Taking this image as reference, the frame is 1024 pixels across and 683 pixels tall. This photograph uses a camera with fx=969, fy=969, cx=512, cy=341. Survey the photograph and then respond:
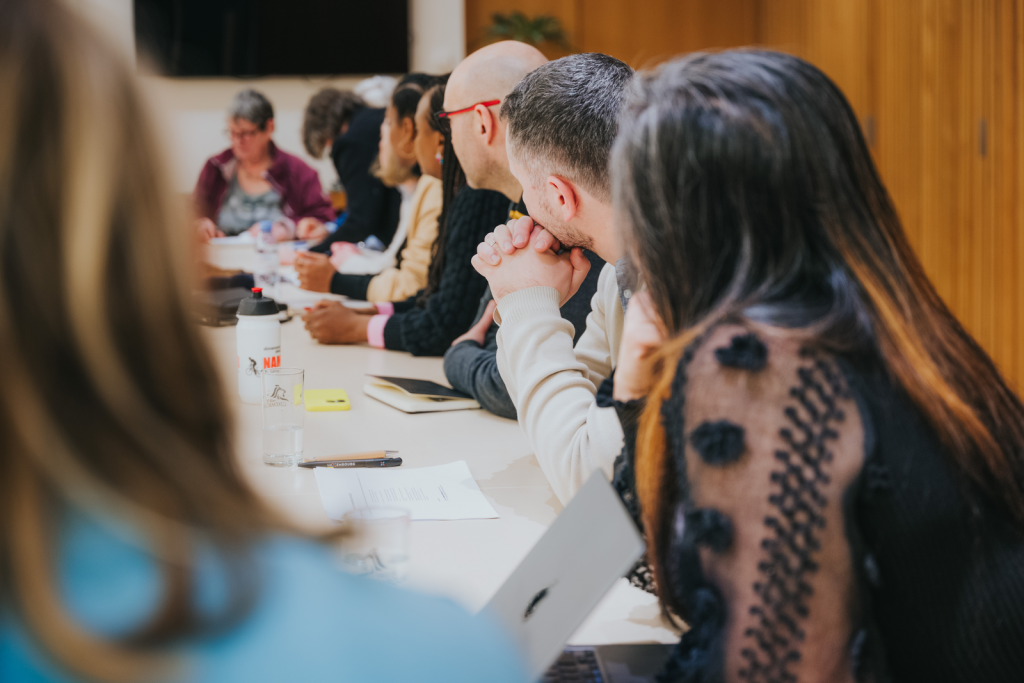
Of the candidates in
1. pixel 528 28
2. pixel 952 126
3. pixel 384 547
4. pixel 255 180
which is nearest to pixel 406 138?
pixel 255 180

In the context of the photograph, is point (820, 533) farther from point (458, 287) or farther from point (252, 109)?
point (252, 109)

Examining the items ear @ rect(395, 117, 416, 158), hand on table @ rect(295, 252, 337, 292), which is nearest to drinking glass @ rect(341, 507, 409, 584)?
hand on table @ rect(295, 252, 337, 292)

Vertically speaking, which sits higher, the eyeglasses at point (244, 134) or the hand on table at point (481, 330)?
the eyeglasses at point (244, 134)

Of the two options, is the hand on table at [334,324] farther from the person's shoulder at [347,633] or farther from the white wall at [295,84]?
the white wall at [295,84]

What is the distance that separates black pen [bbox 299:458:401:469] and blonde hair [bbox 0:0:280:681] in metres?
1.05

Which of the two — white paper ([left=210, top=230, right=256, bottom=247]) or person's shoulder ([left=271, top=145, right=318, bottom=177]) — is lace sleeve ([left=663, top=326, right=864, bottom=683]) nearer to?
white paper ([left=210, top=230, right=256, bottom=247])

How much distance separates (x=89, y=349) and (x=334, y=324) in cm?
205

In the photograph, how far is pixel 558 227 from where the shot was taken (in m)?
1.55

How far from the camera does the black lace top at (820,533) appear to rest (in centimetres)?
72

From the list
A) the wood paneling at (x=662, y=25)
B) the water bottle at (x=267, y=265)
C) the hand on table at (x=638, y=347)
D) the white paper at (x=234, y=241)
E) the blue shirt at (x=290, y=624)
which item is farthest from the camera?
the wood paneling at (x=662, y=25)

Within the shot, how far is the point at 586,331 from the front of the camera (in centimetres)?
166

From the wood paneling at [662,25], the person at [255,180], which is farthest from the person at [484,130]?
Answer: the wood paneling at [662,25]

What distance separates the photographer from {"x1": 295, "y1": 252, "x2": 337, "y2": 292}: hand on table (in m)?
3.07

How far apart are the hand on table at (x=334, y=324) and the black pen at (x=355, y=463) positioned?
39.1 inches
